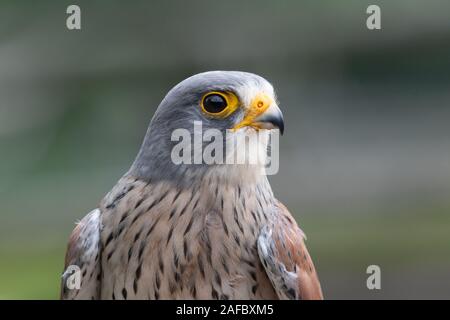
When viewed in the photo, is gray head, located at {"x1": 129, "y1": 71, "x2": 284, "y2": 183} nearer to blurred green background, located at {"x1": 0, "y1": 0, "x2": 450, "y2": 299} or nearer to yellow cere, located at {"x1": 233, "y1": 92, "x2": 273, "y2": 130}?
yellow cere, located at {"x1": 233, "y1": 92, "x2": 273, "y2": 130}

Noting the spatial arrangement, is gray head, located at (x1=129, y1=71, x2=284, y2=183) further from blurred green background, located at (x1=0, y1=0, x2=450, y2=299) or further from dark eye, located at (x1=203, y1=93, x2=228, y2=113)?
blurred green background, located at (x1=0, y1=0, x2=450, y2=299)

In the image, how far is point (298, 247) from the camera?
2.43 meters

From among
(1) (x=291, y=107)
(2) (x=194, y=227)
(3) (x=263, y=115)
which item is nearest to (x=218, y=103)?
(3) (x=263, y=115)

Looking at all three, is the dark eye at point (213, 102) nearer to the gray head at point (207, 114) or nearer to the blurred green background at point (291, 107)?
the gray head at point (207, 114)

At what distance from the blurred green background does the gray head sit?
141 inches

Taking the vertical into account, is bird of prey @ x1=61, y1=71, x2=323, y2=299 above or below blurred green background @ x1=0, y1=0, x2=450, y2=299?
below

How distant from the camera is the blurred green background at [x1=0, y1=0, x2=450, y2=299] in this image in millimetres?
6211

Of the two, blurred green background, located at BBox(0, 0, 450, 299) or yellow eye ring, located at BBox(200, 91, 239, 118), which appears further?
blurred green background, located at BBox(0, 0, 450, 299)

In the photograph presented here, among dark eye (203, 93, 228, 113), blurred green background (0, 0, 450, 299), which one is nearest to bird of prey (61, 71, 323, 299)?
dark eye (203, 93, 228, 113)

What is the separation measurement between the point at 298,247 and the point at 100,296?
62 cm

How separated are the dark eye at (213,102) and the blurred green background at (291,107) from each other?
11.9 ft

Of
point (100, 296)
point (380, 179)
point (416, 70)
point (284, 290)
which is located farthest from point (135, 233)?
point (416, 70)

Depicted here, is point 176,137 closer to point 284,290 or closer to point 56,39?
point 284,290
